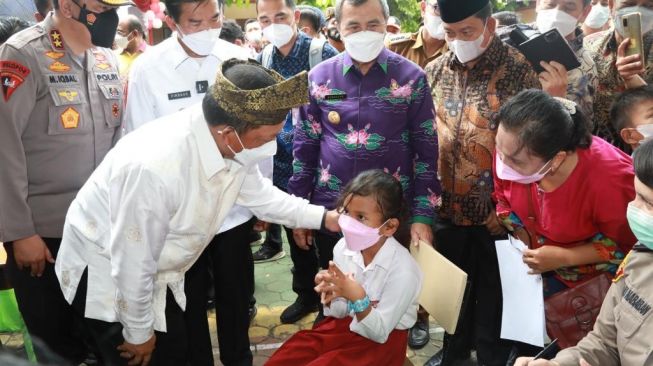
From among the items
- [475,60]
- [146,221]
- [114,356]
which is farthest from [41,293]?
[475,60]

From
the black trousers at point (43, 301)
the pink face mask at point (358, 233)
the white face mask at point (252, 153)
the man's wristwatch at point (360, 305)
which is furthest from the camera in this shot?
the black trousers at point (43, 301)

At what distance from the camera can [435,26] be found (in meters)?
3.80

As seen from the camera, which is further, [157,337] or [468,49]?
[468,49]

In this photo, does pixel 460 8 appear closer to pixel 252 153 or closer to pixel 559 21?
pixel 559 21

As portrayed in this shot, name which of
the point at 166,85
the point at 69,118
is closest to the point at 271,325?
the point at 166,85

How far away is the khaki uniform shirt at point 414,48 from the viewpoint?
4.05 metres

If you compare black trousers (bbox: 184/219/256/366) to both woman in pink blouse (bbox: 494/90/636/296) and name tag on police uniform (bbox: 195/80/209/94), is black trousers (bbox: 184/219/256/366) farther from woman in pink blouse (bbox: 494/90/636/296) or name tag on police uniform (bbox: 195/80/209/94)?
woman in pink blouse (bbox: 494/90/636/296)

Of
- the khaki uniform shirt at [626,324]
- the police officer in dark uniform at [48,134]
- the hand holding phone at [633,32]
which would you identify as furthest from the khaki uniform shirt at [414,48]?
the khaki uniform shirt at [626,324]

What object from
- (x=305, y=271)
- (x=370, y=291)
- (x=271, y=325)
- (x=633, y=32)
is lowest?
(x=271, y=325)

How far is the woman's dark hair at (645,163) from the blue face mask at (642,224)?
3.9 inches

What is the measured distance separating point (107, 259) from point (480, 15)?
209 cm

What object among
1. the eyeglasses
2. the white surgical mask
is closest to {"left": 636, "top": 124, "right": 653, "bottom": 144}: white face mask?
the eyeglasses

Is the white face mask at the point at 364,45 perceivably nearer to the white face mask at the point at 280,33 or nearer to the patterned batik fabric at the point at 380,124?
the patterned batik fabric at the point at 380,124

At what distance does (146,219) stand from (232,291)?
1211 millimetres
